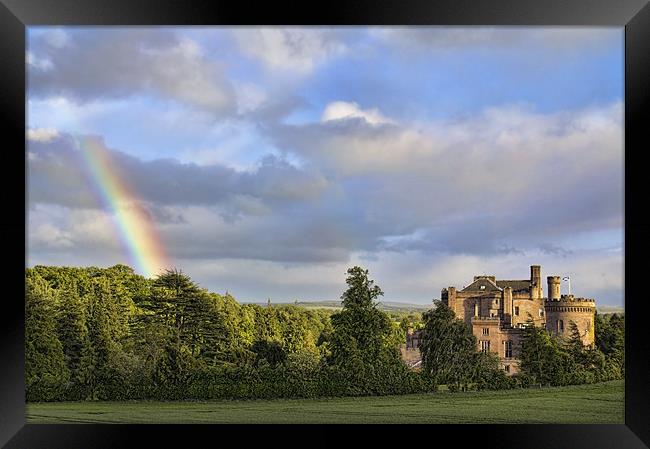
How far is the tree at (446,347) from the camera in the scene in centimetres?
840

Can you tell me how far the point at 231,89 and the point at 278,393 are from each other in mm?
3862

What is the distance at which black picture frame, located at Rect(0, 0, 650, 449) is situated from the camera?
3863mm

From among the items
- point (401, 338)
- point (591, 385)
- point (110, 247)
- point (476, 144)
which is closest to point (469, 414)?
point (401, 338)

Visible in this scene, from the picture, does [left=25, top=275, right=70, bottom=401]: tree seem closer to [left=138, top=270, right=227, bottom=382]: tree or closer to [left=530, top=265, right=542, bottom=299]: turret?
[left=138, top=270, right=227, bottom=382]: tree

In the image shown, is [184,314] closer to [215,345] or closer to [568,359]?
[215,345]

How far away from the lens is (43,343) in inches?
324

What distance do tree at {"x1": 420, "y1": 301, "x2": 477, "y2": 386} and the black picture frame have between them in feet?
13.6

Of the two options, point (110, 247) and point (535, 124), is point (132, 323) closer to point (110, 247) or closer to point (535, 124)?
point (110, 247)

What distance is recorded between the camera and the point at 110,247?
28.2 ft

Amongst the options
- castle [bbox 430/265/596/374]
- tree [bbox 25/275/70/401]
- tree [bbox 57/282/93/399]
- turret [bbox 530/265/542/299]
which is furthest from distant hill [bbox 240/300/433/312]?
tree [bbox 25/275/70/401]

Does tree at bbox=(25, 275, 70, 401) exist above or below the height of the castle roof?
below

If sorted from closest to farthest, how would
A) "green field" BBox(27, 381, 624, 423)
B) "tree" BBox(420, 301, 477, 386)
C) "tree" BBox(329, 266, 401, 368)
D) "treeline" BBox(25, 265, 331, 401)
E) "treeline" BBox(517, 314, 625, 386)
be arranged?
1. "green field" BBox(27, 381, 624, 423)
2. "treeline" BBox(25, 265, 331, 401)
3. "tree" BBox(329, 266, 401, 368)
4. "tree" BBox(420, 301, 477, 386)
5. "treeline" BBox(517, 314, 625, 386)

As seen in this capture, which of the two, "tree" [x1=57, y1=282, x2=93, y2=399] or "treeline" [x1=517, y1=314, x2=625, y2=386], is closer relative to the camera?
"tree" [x1=57, y1=282, x2=93, y2=399]

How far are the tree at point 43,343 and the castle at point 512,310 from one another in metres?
4.80
